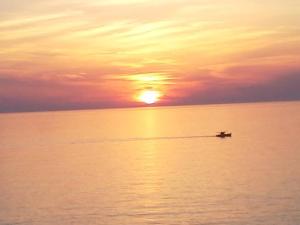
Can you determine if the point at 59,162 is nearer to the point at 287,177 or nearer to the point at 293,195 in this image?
the point at 287,177

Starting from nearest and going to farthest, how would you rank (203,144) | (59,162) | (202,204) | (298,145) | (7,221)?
(7,221)
(202,204)
(59,162)
(298,145)
(203,144)

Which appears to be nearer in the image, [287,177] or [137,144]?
[287,177]

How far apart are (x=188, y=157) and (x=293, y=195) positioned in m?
47.5

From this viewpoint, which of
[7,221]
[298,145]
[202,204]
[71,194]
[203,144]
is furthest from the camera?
[203,144]

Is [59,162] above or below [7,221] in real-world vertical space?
above

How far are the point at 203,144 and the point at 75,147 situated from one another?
31.9 m

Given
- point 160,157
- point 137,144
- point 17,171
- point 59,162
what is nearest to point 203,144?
point 137,144

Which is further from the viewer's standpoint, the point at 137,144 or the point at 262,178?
the point at 137,144

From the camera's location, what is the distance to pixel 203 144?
450ft

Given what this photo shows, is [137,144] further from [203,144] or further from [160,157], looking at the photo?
[160,157]

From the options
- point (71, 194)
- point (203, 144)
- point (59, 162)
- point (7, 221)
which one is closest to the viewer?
point (7, 221)

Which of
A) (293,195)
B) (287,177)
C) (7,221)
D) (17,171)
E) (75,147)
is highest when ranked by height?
(75,147)

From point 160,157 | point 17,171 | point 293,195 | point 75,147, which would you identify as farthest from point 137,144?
point 293,195

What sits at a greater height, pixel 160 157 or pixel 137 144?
pixel 137 144
